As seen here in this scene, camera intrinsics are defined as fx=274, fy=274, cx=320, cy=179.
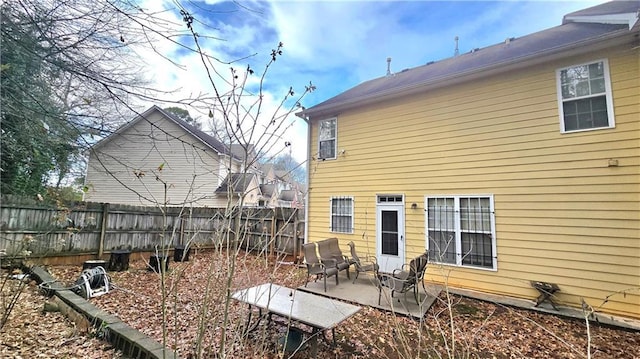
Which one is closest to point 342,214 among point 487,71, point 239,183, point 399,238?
point 399,238

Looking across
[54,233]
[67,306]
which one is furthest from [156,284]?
[54,233]

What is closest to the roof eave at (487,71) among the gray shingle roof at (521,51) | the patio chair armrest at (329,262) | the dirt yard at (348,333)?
the gray shingle roof at (521,51)

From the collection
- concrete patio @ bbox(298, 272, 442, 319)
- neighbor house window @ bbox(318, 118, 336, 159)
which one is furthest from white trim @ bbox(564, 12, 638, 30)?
neighbor house window @ bbox(318, 118, 336, 159)

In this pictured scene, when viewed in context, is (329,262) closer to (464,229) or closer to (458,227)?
(458,227)

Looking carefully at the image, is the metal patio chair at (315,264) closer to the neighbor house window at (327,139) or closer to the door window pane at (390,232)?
the door window pane at (390,232)

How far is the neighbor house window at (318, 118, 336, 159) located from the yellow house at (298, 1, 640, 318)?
Answer: 0.67 m

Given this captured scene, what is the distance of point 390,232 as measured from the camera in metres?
7.69

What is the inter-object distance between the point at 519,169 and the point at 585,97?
1801mm

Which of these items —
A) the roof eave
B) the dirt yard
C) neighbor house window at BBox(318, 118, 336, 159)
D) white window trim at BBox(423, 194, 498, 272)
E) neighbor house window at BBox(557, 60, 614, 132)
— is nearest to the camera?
the dirt yard

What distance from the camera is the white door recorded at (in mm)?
7505

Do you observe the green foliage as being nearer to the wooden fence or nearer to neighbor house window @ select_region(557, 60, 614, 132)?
the wooden fence

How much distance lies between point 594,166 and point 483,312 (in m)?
3.60

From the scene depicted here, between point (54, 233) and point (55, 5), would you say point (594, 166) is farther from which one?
point (54, 233)

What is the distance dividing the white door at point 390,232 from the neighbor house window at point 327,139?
7.62ft
